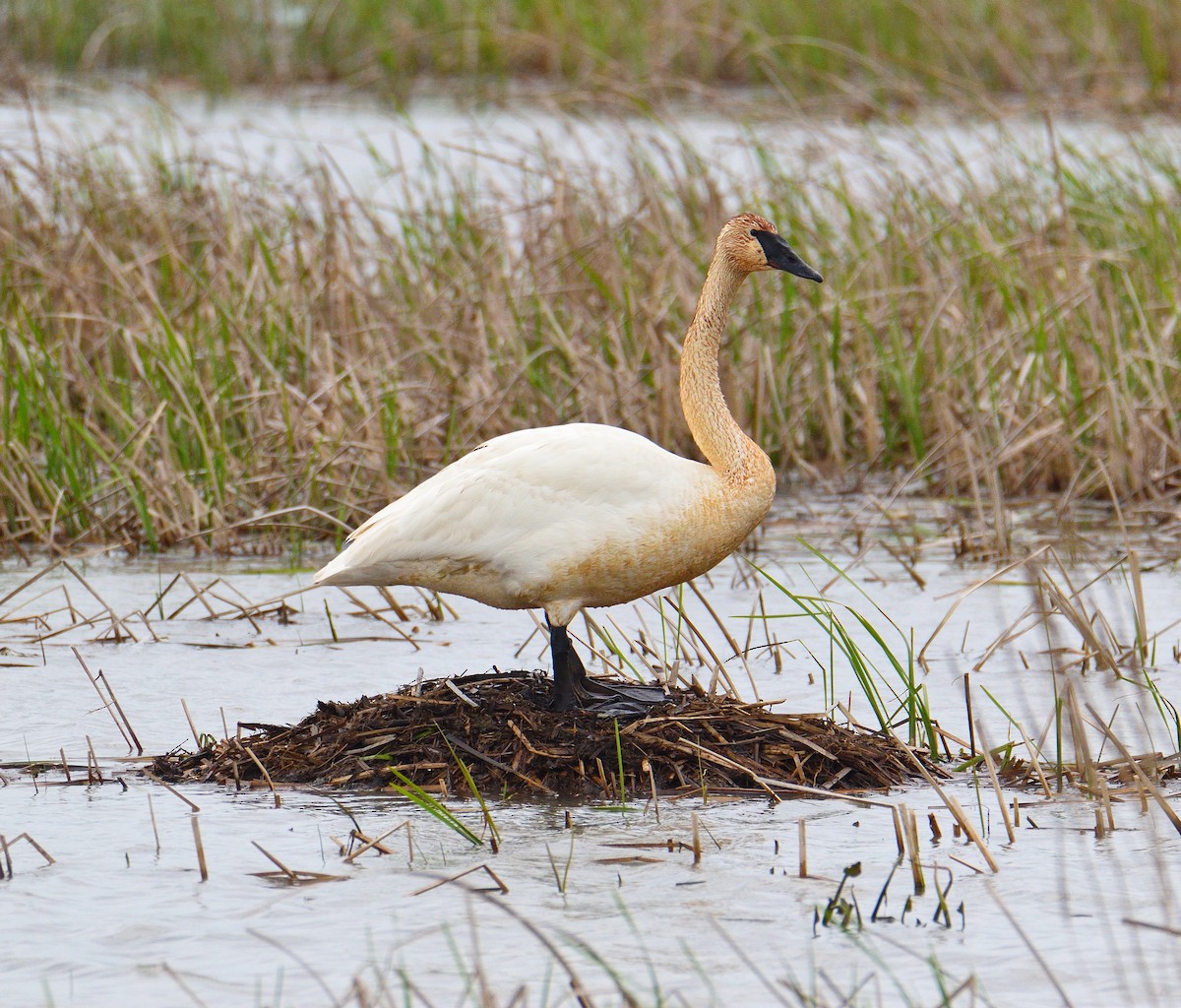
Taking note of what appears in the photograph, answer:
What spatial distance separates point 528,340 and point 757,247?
140 inches

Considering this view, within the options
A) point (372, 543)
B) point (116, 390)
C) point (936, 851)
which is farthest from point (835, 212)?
point (936, 851)

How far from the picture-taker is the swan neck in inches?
196

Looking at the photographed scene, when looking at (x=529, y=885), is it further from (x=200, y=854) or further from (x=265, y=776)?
(x=265, y=776)

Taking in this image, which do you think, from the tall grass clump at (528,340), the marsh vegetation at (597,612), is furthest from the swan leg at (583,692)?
the tall grass clump at (528,340)

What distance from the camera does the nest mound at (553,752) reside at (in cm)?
481

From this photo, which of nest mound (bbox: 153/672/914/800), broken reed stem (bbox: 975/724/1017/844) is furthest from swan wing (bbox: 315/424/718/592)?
broken reed stem (bbox: 975/724/1017/844)

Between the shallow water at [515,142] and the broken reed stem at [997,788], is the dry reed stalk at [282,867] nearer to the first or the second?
the broken reed stem at [997,788]

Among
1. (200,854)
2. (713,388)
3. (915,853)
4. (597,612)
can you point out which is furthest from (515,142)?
(915,853)

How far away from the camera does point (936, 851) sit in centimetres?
427

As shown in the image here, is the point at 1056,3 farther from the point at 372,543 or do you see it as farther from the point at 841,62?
the point at 372,543

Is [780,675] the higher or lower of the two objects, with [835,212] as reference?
lower

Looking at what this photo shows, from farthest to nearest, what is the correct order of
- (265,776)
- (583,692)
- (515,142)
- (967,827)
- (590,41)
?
(590,41), (515,142), (583,692), (265,776), (967,827)

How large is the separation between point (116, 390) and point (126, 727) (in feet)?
12.0

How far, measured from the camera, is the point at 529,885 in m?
4.05
